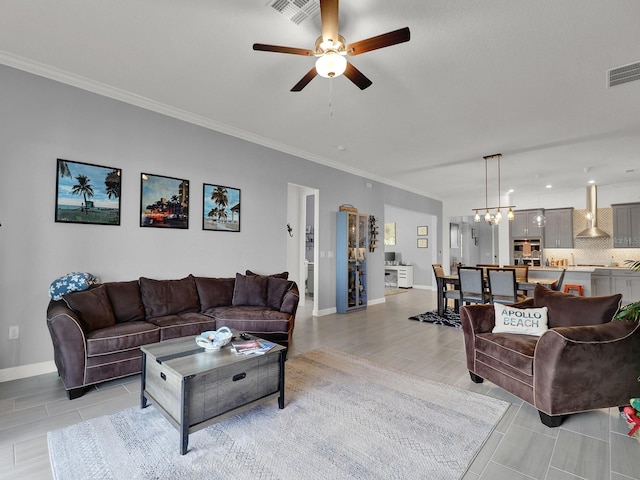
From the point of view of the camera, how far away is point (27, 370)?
9.93 ft

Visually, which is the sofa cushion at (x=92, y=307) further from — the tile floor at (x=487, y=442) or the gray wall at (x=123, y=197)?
the tile floor at (x=487, y=442)

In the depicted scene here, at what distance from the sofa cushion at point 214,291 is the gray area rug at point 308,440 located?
172cm

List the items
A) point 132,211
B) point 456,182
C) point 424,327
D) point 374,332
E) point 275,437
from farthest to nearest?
1. point 456,182
2. point 424,327
3. point 374,332
4. point 132,211
5. point 275,437

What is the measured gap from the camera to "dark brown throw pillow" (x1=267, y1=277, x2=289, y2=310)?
14.0 ft

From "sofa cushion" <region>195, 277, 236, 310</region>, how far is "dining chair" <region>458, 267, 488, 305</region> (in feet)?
12.2

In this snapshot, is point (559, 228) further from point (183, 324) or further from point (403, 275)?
point (183, 324)

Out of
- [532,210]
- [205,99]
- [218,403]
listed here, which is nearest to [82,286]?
[218,403]

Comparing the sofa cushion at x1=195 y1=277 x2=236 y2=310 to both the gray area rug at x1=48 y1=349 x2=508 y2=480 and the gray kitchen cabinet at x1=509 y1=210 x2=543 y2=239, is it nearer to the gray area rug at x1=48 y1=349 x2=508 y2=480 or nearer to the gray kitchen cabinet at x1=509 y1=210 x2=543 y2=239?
the gray area rug at x1=48 y1=349 x2=508 y2=480

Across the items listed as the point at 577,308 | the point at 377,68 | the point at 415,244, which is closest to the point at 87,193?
the point at 377,68

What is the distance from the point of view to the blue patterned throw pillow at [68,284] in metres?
3.01

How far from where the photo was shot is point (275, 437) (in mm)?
2096

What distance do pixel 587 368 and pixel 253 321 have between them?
3.03m

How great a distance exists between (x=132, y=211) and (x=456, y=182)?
6991 millimetres

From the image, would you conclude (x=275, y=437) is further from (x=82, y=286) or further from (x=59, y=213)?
(x=59, y=213)
